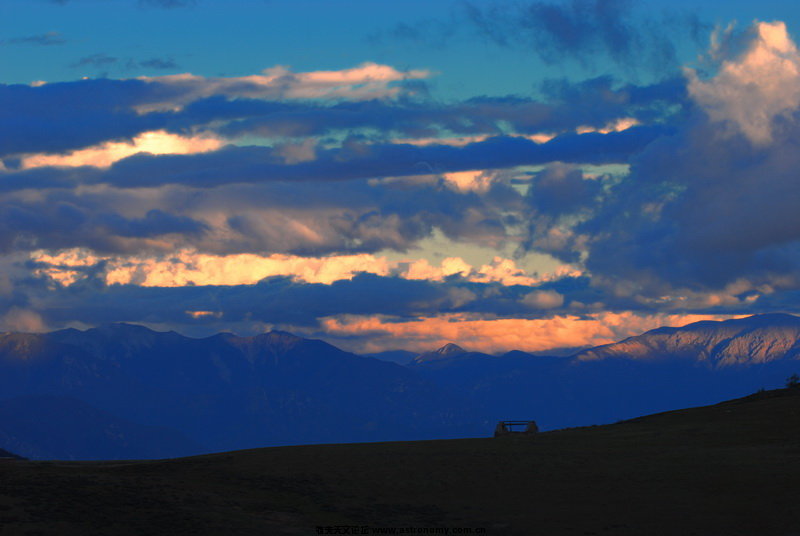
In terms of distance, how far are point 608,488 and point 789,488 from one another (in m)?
9.05

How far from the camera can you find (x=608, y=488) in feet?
180

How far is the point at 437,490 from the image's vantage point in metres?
55.3

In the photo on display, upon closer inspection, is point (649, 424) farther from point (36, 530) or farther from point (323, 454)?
point (36, 530)

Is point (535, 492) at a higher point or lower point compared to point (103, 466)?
lower

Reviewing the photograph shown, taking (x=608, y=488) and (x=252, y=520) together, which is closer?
(x=252, y=520)

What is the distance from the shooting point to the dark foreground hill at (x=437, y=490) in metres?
47.0

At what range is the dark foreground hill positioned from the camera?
47.0 meters

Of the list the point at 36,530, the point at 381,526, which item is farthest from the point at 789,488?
the point at 36,530

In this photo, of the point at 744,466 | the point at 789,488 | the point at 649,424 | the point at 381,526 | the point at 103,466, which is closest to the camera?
the point at 381,526

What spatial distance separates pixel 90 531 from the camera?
1736 inches

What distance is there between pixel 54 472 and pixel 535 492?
2506cm

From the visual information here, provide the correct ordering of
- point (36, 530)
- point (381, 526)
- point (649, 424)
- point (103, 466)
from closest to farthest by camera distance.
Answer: point (36, 530) < point (381, 526) < point (103, 466) < point (649, 424)

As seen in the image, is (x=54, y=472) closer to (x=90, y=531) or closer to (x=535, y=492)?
(x=90, y=531)

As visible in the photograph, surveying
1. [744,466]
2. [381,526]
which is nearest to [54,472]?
[381,526]
